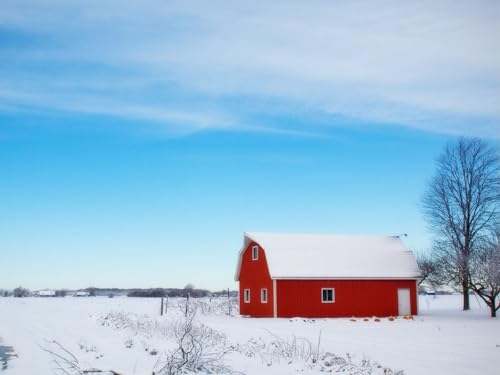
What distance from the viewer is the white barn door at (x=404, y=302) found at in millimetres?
36844

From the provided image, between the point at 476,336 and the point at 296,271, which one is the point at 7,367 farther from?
the point at 296,271

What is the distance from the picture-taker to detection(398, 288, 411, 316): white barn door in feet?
121

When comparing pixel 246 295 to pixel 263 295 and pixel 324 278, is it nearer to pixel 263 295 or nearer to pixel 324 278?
pixel 263 295

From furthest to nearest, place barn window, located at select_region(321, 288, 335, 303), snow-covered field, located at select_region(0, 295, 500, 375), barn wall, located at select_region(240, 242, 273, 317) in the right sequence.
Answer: barn wall, located at select_region(240, 242, 273, 317) → barn window, located at select_region(321, 288, 335, 303) → snow-covered field, located at select_region(0, 295, 500, 375)

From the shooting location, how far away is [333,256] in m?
37.6

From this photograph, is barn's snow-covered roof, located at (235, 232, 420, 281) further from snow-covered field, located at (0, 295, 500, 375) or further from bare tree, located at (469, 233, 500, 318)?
snow-covered field, located at (0, 295, 500, 375)

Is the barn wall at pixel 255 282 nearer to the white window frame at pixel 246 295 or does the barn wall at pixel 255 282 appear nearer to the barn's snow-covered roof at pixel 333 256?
the white window frame at pixel 246 295

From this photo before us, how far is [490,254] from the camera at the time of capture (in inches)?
1303

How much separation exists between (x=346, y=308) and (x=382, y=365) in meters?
22.9

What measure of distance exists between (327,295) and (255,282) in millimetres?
5252

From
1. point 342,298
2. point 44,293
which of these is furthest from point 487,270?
point 44,293

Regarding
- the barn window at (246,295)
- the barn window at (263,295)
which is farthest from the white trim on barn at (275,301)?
the barn window at (246,295)

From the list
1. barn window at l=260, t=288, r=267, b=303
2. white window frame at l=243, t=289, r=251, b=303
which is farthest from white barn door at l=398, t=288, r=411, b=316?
white window frame at l=243, t=289, r=251, b=303

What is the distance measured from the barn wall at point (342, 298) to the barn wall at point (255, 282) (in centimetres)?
115
